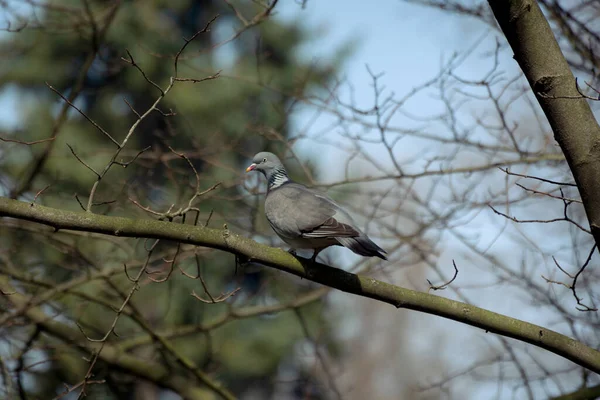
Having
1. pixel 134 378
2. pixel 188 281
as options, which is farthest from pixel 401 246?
pixel 188 281

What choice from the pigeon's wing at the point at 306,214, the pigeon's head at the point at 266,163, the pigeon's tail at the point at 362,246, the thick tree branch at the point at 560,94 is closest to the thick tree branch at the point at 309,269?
the pigeon's tail at the point at 362,246

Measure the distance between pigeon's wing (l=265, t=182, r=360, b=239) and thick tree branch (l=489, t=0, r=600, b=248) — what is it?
1.09 metres

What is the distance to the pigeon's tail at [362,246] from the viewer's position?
3127 millimetres

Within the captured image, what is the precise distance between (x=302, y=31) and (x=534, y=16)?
468 inches

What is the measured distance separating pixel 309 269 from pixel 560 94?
125cm

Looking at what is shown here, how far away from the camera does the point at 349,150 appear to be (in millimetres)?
4750

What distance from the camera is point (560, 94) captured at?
249 cm

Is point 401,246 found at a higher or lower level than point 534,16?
higher

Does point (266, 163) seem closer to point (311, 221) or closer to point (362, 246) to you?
point (311, 221)

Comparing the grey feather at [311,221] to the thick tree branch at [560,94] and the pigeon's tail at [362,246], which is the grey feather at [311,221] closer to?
the pigeon's tail at [362,246]

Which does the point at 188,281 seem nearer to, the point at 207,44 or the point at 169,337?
the point at 207,44

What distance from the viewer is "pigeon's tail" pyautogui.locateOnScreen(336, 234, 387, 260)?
313cm

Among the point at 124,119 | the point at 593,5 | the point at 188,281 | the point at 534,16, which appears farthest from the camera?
the point at 124,119

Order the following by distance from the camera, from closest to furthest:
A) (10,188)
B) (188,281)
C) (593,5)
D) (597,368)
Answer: (597,368)
(593,5)
(10,188)
(188,281)
